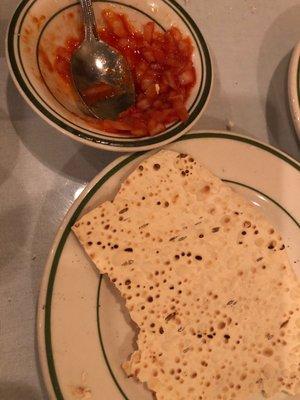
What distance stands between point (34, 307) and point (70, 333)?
152 millimetres

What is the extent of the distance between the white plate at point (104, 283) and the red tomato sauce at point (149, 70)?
77 millimetres

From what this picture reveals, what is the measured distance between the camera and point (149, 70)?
1.17 meters

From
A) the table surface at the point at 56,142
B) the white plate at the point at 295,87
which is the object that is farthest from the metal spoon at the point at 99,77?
the white plate at the point at 295,87

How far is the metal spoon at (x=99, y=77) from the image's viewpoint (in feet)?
3.68

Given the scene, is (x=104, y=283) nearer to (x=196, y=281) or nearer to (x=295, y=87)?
(x=196, y=281)

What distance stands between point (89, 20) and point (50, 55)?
0.41 feet

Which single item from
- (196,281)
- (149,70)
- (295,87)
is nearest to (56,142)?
(149,70)

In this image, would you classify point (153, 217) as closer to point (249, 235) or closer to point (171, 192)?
point (171, 192)

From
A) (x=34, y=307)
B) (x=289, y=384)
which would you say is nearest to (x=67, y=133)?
(x=34, y=307)

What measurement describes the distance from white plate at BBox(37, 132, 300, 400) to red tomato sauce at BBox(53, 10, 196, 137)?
0.08m

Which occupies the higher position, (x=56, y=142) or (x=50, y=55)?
(x=50, y=55)

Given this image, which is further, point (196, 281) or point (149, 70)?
point (149, 70)

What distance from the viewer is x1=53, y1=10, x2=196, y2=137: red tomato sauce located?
3.51ft

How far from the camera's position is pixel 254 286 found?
109 cm
